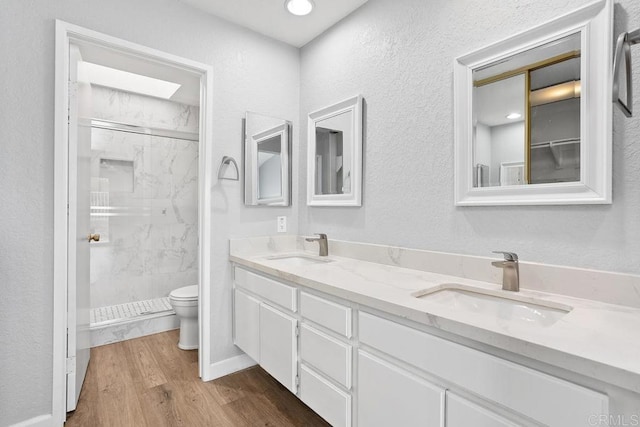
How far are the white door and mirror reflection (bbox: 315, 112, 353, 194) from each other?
4.82 feet

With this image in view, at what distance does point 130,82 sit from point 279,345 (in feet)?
9.55

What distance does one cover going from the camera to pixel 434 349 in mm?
1013

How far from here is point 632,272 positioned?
1088 mm

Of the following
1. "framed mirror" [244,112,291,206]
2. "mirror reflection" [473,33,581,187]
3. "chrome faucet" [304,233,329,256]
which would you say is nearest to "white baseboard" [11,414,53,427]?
"framed mirror" [244,112,291,206]

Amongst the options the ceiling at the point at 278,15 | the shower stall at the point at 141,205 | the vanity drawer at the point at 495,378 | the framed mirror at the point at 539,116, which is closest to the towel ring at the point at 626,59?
the framed mirror at the point at 539,116

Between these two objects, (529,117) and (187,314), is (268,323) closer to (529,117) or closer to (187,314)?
(187,314)

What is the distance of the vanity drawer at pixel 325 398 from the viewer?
53.2 inches

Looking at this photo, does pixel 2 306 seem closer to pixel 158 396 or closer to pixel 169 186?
pixel 158 396

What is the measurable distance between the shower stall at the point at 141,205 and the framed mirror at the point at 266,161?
162cm

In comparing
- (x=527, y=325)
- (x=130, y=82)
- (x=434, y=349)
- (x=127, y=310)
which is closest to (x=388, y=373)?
(x=434, y=349)

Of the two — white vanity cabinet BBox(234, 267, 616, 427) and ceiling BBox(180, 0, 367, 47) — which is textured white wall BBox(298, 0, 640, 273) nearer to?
ceiling BBox(180, 0, 367, 47)

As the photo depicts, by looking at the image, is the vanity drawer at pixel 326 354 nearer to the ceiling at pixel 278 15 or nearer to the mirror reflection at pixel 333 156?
the mirror reflection at pixel 333 156

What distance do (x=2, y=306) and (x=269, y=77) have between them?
2.08m

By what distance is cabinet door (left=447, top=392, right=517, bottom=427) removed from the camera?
A: 0.87 metres
